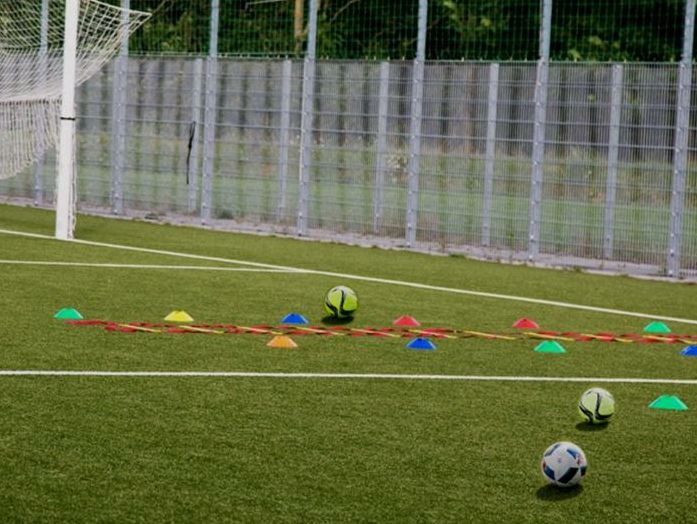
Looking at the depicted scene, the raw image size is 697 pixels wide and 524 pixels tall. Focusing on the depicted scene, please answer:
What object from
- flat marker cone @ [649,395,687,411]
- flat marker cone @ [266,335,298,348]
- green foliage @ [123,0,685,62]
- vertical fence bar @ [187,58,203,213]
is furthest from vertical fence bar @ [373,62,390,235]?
flat marker cone @ [649,395,687,411]

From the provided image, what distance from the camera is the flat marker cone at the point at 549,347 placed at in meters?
9.95

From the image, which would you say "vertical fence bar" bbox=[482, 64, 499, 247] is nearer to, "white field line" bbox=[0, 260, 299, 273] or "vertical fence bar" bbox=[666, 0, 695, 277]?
"vertical fence bar" bbox=[666, 0, 695, 277]

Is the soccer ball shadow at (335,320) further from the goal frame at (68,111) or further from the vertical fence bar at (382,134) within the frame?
the vertical fence bar at (382,134)

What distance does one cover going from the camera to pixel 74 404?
7.35m

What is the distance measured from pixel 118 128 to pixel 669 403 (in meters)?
15.4

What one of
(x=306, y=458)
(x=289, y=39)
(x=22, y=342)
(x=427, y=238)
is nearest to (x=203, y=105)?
(x=289, y=39)

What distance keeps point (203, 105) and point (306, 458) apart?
1522 cm

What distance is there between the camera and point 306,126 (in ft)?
65.0

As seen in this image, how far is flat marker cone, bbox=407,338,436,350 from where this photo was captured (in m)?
9.88

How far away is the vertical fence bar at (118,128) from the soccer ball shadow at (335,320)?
11296 mm

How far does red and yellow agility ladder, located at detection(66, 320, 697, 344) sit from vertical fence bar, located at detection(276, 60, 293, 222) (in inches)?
370

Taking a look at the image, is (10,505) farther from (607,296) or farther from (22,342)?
(607,296)

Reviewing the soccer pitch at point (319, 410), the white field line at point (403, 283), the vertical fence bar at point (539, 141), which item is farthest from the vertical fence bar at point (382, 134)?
the soccer pitch at point (319, 410)

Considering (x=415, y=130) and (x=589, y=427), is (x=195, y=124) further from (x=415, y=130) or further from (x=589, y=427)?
(x=589, y=427)
